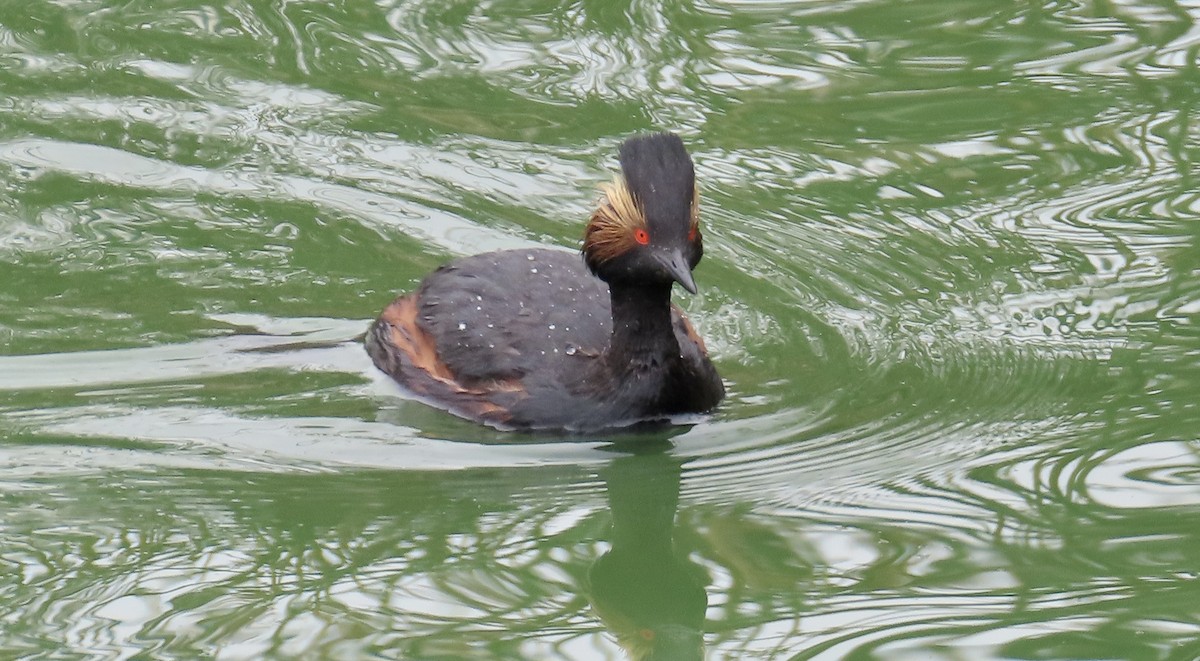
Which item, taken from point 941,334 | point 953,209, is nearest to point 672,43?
point 953,209

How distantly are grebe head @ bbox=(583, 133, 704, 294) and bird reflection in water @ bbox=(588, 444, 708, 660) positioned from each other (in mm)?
795

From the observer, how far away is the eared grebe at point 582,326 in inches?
310

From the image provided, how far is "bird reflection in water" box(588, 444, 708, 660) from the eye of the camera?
627 cm

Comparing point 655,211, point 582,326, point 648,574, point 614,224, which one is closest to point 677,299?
point 582,326

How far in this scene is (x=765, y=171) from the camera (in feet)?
34.5

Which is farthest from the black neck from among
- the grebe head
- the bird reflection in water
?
the bird reflection in water

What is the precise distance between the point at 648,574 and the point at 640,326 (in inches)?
65.3

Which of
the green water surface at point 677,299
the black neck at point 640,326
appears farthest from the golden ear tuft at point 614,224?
the green water surface at point 677,299

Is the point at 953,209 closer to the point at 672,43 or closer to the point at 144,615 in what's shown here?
the point at 672,43

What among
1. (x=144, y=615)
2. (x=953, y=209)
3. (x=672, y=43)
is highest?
(x=672, y=43)

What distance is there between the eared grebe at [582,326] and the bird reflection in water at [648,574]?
0.45 m

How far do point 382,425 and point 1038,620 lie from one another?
10.7ft

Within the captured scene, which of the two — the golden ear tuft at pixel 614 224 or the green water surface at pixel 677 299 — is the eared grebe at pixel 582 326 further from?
the green water surface at pixel 677 299

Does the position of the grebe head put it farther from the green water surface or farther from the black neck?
the green water surface
